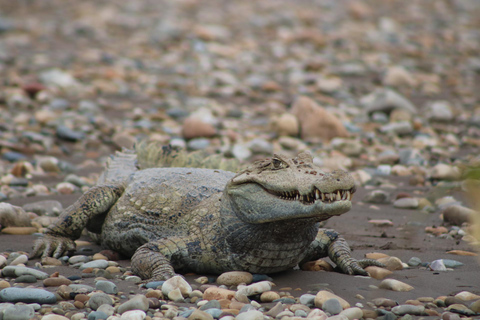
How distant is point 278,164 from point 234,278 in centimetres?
86

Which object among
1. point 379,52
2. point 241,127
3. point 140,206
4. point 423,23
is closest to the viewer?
point 140,206

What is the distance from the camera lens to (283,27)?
17.9 m

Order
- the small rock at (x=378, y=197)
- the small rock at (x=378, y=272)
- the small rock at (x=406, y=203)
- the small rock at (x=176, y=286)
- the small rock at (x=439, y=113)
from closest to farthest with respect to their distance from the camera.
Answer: the small rock at (x=176, y=286), the small rock at (x=378, y=272), the small rock at (x=406, y=203), the small rock at (x=378, y=197), the small rock at (x=439, y=113)

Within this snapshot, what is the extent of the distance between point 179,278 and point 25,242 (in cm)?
197

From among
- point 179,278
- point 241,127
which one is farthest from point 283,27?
point 179,278

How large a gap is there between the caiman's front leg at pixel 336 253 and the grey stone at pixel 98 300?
1.61 metres

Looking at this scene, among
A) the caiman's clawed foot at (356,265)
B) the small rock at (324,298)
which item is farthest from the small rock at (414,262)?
the small rock at (324,298)

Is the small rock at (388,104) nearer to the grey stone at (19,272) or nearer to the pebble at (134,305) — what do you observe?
the grey stone at (19,272)

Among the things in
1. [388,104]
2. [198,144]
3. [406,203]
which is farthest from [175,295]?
Result: [388,104]

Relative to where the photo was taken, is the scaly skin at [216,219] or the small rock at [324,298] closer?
the small rock at [324,298]

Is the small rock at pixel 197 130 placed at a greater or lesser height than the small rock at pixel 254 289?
greater

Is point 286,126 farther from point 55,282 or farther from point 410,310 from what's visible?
point 410,310

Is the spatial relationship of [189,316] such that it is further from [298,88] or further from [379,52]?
[379,52]

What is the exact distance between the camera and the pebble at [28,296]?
135 inches
